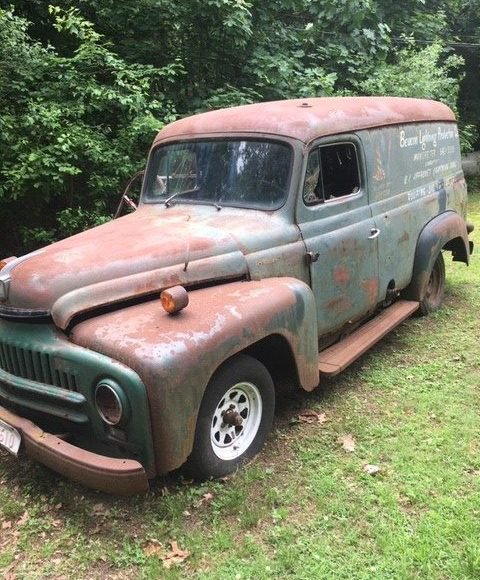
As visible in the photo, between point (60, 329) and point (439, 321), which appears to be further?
point (439, 321)

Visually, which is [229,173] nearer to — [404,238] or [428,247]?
[404,238]

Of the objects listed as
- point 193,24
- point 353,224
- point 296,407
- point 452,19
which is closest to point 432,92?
point 193,24

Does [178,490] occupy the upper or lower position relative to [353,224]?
lower

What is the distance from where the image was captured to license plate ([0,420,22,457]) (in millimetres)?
2916

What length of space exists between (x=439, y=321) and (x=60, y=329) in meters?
3.97

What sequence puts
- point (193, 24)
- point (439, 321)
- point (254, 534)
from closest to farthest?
point (254, 534)
point (439, 321)
point (193, 24)

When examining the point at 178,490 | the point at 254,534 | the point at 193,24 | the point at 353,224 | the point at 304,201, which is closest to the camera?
the point at 254,534

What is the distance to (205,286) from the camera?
134 inches

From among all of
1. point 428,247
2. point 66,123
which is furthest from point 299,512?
point 66,123

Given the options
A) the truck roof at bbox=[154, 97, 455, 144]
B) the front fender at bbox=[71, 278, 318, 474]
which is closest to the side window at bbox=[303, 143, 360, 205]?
the truck roof at bbox=[154, 97, 455, 144]

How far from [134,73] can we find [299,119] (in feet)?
12.3

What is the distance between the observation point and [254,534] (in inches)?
112

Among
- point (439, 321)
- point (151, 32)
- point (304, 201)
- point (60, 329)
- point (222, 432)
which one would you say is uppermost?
point (151, 32)

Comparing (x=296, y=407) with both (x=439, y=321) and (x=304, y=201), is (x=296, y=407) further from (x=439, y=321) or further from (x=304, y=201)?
(x=439, y=321)
